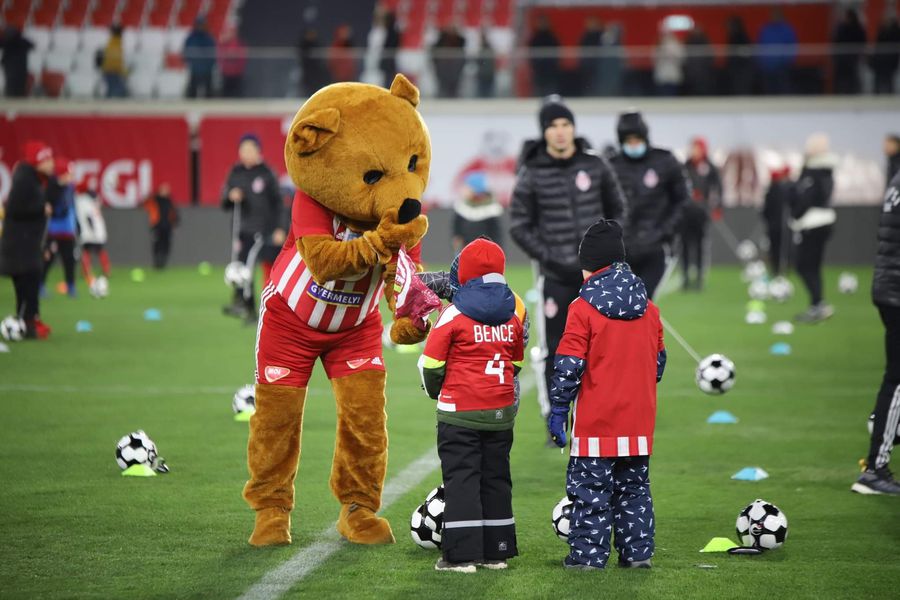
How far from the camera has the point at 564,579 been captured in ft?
20.5

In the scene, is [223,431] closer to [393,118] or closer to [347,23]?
[393,118]

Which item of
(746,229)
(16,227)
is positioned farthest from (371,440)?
(746,229)

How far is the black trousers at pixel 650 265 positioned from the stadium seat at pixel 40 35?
27750 mm

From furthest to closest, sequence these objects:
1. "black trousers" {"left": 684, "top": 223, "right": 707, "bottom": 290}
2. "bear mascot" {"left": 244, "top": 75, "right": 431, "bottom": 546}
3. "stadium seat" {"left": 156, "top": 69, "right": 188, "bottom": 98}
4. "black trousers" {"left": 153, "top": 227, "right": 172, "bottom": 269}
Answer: "stadium seat" {"left": 156, "top": 69, "right": 188, "bottom": 98} < "black trousers" {"left": 153, "top": 227, "right": 172, "bottom": 269} < "black trousers" {"left": 684, "top": 223, "right": 707, "bottom": 290} < "bear mascot" {"left": 244, "top": 75, "right": 431, "bottom": 546}

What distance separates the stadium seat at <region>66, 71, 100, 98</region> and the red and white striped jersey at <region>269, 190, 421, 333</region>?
88.8ft

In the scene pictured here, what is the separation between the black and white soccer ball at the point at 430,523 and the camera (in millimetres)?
6754

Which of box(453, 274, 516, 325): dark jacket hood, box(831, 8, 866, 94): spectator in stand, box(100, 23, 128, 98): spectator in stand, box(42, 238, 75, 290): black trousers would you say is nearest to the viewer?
box(453, 274, 516, 325): dark jacket hood

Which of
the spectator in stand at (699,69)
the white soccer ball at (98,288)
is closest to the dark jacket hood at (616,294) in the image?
the white soccer ball at (98,288)

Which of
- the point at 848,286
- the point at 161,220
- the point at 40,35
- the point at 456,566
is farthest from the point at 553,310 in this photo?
the point at 40,35

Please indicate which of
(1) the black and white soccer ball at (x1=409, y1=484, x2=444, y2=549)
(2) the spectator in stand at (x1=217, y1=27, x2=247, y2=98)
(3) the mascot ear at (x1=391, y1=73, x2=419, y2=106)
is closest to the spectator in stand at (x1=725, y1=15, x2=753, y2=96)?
(2) the spectator in stand at (x1=217, y1=27, x2=247, y2=98)

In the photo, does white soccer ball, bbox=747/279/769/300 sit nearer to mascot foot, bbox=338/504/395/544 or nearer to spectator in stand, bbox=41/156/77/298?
spectator in stand, bbox=41/156/77/298

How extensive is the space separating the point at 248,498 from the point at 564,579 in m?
1.74

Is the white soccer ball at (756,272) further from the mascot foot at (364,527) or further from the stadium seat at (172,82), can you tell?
the mascot foot at (364,527)

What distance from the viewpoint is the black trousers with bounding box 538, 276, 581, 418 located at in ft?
31.8
